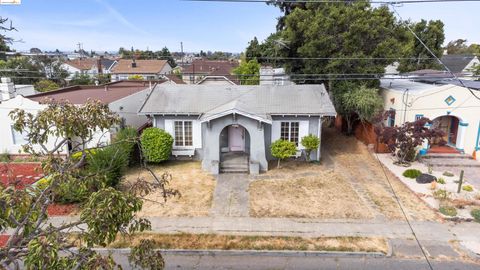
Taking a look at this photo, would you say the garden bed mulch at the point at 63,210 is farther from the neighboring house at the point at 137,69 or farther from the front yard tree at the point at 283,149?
the neighboring house at the point at 137,69

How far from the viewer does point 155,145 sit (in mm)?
17969

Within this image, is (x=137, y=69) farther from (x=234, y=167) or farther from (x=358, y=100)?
(x=234, y=167)

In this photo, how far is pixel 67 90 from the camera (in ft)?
85.3

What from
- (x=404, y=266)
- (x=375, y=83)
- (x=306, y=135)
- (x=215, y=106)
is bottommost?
(x=404, y=266)

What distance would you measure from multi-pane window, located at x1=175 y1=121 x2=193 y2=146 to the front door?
7.45ft

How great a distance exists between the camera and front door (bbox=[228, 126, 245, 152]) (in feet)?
63.7

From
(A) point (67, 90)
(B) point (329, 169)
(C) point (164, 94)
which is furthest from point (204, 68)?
(B) point (329, 169)

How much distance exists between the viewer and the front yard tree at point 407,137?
17.5 m

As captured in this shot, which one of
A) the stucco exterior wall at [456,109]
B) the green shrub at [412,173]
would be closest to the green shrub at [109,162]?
the green shrub at [412,173]

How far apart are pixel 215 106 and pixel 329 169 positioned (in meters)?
7.37

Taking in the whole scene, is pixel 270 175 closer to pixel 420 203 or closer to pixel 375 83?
pixel 420 203

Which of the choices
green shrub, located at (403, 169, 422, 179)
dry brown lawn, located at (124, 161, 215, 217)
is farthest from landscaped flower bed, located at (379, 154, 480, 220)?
dry brown lawn, located at (124, 161, 215, 217)

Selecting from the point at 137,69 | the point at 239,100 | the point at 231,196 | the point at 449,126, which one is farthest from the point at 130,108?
the point at 137,69

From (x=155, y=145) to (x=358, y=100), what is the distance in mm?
12891
